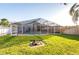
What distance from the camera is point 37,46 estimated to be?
11.5 feet

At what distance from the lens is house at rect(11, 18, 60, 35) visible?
3.51m

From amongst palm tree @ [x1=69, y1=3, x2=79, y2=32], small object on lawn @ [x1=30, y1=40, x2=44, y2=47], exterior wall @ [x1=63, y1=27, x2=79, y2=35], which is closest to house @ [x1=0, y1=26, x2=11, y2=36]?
small object on lawn @ [x1=30, y1=40, x2=44, y2=47]

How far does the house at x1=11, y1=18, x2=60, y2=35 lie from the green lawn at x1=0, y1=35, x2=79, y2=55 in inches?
3.6

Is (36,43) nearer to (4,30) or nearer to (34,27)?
(34,27)

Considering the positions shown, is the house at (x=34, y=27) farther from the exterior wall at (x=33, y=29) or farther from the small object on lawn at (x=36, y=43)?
the small object on lawn at (x=36, y=43)

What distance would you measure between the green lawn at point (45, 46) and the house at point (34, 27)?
3.6 inches

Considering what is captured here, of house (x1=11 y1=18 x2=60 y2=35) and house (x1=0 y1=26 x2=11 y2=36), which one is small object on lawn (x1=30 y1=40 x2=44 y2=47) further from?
house (x1=0 y1=26 x2=11 y2=36)

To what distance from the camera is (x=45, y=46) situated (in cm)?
350

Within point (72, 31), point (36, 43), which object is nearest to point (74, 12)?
point (72, 31)

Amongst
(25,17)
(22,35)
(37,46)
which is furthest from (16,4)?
(37,46)

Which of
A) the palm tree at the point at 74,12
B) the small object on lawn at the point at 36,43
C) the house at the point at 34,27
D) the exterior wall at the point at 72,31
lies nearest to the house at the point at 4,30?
the house at the point at 34,27

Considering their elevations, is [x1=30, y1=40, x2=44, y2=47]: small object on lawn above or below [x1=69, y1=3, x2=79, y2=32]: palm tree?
below

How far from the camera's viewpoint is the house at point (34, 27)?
3510mm

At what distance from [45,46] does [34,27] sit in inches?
15.9
